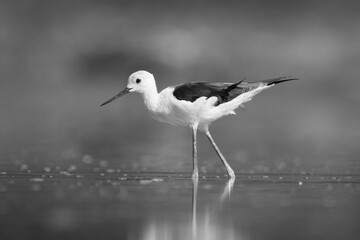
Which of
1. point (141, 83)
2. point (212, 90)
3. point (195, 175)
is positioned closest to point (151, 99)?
point (141, 83)

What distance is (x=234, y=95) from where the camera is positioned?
11.2 m

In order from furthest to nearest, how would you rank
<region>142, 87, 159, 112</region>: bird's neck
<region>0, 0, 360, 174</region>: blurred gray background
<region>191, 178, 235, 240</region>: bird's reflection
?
<region>0, 0, 360, 174</region>: blurred gray background → <region>142, 87, 159, 112</region>: bird's neck → <region>191, 178, 235, 240</region>: bird's reflection

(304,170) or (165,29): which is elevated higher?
(165,29)

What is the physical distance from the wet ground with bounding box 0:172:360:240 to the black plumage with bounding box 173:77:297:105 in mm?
914

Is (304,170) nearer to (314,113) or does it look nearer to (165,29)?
(314,113)

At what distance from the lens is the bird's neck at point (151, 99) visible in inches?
439

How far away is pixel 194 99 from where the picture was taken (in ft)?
35.9

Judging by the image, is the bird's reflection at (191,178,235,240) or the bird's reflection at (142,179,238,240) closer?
the bird's reflection at (142,179,238,240)

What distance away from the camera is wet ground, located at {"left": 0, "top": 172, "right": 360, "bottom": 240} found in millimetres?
6945

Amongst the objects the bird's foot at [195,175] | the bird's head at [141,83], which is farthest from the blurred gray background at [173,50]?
the bird's foot at [195,175]

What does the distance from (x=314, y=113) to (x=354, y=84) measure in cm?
668

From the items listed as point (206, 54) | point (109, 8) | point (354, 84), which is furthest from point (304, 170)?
point (109, 8)

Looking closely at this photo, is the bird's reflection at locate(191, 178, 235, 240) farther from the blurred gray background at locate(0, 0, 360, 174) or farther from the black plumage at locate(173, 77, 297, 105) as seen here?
the blurred gray background at locate(0, 0, 360, 174)

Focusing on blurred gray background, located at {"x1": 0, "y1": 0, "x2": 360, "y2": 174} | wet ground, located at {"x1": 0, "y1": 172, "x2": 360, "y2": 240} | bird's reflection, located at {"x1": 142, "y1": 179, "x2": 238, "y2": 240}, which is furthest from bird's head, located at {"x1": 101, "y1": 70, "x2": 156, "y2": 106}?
blurred gray background, located at {"x1": 0, "y1": 0, "x2": 360, "y2": 174}
